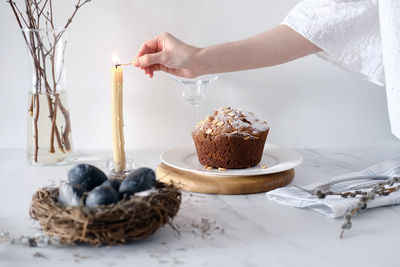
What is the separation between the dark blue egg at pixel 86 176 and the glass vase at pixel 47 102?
0.54 m

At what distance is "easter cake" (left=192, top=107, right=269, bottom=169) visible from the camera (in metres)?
1.38

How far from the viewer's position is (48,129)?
1.52 m

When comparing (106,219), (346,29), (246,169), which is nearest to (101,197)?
(106,219)

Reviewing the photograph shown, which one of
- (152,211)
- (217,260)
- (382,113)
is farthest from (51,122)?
(382,113)

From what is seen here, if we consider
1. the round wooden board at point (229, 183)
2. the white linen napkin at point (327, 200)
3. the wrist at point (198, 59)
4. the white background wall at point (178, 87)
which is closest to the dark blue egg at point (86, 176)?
the round wooden board at point (229, 183)

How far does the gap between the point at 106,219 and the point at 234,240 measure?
0.27m

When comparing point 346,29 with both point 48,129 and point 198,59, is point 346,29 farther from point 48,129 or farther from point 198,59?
point 48,129

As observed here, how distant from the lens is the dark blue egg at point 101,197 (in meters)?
0.91

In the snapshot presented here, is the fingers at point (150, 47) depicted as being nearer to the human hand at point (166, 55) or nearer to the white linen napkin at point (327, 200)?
the human hand at point (166, 55)

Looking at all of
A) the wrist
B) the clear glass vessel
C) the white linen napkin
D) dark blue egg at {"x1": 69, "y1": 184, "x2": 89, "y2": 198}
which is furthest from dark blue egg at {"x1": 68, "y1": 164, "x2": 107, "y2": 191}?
the clear glass vessel

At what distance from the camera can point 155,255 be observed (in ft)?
3.01

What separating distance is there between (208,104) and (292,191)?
649 millimetres

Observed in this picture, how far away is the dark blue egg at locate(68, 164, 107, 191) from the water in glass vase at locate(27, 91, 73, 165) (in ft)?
1.78

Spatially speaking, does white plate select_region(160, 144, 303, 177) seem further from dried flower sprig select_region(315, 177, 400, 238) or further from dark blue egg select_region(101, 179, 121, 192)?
dark blue egg select_region(101, 179, 121, 192)
